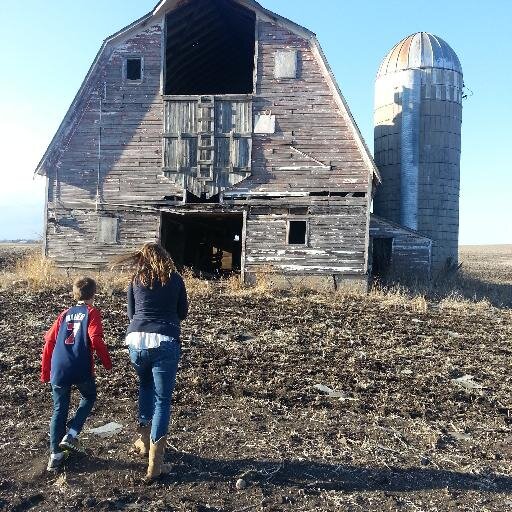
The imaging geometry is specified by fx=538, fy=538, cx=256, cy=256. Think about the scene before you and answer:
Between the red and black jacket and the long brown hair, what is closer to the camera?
the long brown hair

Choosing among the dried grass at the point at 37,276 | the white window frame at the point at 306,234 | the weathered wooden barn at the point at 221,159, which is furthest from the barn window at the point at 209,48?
the dried grass at the point at 37,276

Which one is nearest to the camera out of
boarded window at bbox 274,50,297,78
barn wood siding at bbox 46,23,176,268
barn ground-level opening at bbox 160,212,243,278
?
boarded window at bbox 274,50,297,78

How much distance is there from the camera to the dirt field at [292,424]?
4.04m

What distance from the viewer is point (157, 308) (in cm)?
428

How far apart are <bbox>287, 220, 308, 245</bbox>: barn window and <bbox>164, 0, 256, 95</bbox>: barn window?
21.1ft

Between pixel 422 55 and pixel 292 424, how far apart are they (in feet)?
60.3

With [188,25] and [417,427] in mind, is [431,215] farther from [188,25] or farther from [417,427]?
[417,427]

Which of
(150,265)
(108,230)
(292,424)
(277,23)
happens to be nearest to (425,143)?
(277,23)

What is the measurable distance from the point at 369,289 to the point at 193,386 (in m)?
10.0

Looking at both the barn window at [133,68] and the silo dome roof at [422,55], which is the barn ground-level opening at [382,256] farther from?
the barn window at [133,68]

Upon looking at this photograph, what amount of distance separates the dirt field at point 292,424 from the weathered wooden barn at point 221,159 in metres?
5.43

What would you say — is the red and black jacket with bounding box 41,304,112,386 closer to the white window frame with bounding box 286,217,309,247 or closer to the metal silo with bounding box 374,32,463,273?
the white window frame with bounding box 286,217,309,247

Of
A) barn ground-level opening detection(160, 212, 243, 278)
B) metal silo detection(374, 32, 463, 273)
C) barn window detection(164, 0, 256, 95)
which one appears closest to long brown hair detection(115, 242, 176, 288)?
barn ground-level opening detection(160, 212, 243, 278)

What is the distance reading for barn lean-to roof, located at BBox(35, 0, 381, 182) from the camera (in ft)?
49.0
